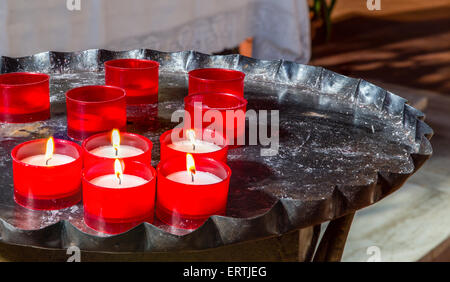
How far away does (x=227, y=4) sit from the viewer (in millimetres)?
2688

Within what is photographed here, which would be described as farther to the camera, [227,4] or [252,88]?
[227,4]

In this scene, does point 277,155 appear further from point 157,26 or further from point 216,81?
point 157,26

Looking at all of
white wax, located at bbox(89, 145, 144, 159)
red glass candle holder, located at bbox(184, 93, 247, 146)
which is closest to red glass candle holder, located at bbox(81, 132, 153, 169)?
white wax, located at bbox(89, 145, 144, 159)

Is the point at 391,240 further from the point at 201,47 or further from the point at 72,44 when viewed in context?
the point at 72,44

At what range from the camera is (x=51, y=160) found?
2.65 ft

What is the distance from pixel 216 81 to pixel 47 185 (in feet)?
1.42

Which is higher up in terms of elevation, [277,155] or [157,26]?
[157,26]

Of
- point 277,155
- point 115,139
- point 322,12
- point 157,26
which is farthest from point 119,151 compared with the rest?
point 322,12

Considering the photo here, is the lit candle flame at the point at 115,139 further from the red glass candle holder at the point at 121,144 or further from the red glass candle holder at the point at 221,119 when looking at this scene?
the red glass candle holder at the point at 221,119

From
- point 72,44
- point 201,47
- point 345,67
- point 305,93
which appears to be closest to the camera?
point 305,93

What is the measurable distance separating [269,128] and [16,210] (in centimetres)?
49

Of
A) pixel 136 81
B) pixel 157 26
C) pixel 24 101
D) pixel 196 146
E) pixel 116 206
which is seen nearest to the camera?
pixel 116 206

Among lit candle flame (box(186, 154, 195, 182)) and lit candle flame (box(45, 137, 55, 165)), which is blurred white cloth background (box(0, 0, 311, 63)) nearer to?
lit candle flame (box(45, 137, 55, 165))
